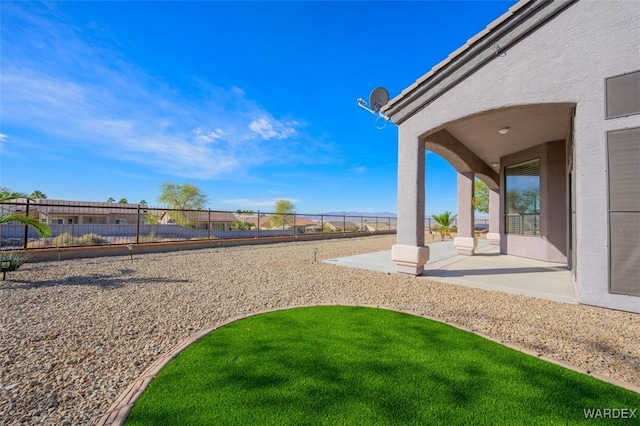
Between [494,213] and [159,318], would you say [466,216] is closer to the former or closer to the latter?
[494,213]

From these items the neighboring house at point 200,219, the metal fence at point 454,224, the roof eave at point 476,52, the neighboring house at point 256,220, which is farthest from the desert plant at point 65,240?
the metal fence at point 454,224

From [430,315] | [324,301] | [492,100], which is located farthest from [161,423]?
[492,100]

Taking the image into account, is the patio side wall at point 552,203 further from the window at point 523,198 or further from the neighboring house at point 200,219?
the neighboring house at point 200,219

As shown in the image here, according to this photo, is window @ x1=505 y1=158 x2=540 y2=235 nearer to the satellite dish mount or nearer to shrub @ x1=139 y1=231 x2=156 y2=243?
the satellite dish mount

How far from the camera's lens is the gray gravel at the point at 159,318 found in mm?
2346

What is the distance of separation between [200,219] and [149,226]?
2.41 meters

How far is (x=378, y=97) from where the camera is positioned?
26.7 feet

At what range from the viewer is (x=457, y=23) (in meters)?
9.52

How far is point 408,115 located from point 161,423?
7.23m

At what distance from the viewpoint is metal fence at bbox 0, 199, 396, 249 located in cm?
882

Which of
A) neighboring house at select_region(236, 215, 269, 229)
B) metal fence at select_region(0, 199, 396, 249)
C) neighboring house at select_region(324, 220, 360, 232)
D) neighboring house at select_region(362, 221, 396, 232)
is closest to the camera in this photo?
metal fence at select_region(0, 199, 396, 249)

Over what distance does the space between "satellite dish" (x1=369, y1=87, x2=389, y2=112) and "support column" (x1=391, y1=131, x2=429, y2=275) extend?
73.1 inches

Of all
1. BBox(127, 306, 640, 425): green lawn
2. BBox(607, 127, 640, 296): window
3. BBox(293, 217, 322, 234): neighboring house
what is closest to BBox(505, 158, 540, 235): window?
BBox(607, 127, 640, 296): window

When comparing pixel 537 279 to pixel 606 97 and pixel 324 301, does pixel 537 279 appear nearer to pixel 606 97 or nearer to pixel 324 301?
pixel 606 97
